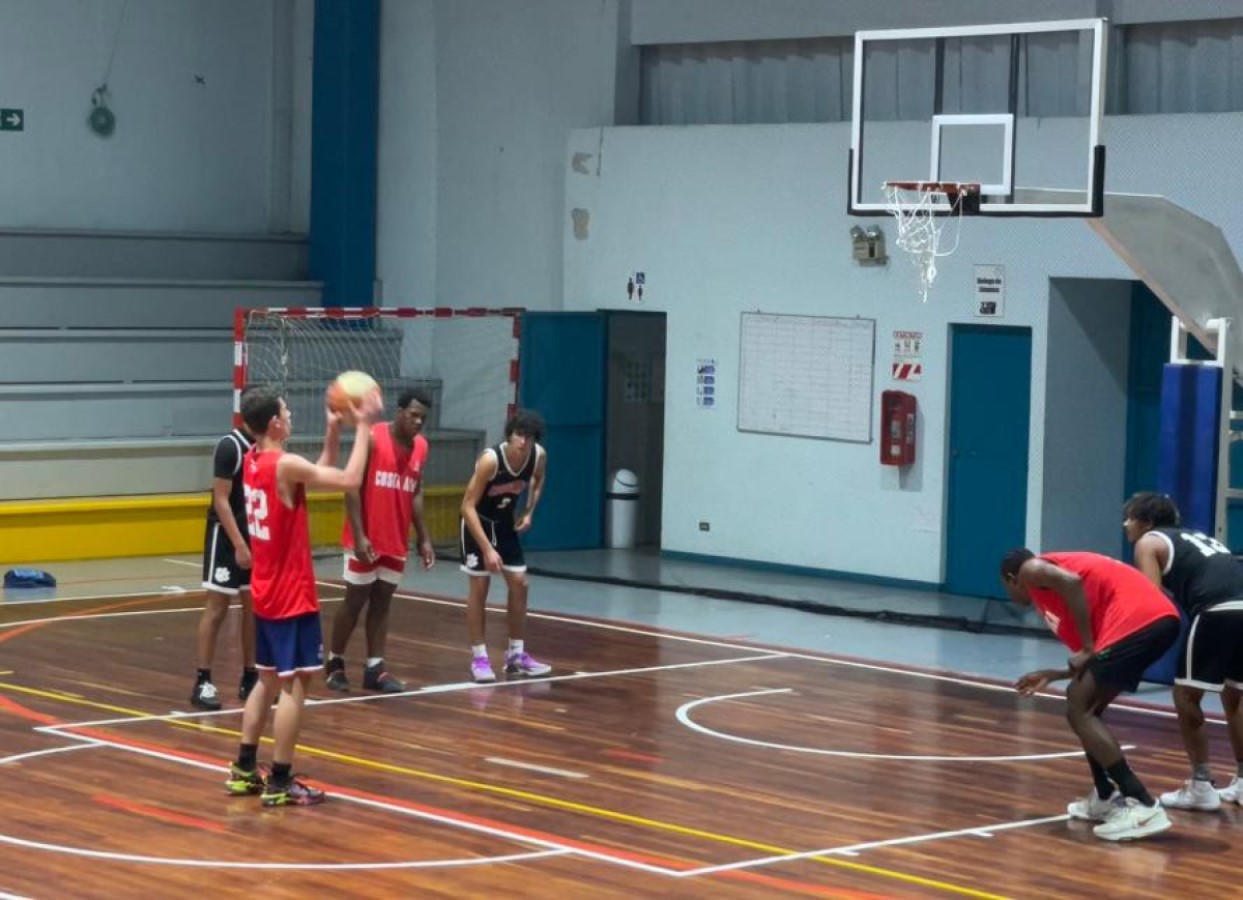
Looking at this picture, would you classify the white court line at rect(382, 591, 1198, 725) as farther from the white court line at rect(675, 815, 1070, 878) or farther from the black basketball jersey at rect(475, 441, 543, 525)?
the white court line at rect(675, 815, 1070, 878)

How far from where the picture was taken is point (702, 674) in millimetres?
15008

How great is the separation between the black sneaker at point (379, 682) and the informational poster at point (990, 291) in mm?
6729

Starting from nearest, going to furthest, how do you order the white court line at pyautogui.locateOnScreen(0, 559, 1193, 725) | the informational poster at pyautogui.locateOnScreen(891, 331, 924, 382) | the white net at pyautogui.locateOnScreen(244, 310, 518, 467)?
the white court line at pyautogui.locateOnScreen(0, 559, 1193, 725) → the informational poster at pyautogui.locateOnScreen(891, 331, 924, 382) → the white net at pyautogui.locateOnScreen(244, 310, 518, 467)

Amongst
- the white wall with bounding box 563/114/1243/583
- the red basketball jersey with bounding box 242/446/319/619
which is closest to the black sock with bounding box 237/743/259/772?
the red basketball jersey with bounding box 242/446/319/619

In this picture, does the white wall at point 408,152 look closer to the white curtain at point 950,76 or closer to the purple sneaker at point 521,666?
the white curtain at point 950,76

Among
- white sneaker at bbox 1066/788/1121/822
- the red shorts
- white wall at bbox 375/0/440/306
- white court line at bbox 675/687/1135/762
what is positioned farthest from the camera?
white wall at bbox 375/0/440/306

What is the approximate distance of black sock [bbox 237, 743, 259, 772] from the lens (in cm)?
1074

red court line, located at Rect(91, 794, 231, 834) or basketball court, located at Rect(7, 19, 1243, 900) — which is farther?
red court line, located at Rect(91, 794, 231, 834)

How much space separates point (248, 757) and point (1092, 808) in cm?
408

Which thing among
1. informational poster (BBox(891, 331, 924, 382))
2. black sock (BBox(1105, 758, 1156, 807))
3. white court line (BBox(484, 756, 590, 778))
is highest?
informational poster (BBox(891, 331, 924, 382))

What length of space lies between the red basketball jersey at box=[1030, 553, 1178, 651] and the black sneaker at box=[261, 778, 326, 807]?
11.7ft

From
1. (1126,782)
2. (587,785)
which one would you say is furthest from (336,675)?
(1126,782)

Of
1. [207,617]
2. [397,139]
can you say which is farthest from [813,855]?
[397,139]

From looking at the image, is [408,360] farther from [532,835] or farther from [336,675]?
[532,835]
